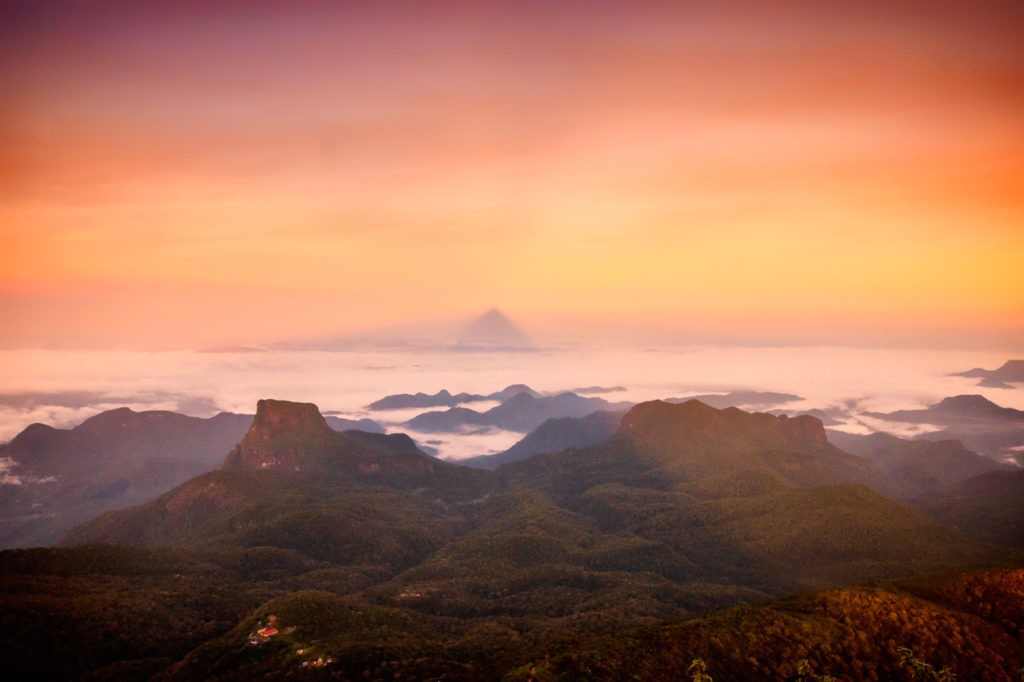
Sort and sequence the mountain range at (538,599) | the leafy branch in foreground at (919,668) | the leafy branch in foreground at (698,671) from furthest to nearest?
the mountain range at (538,599)
the leafy branch in foreground at (698,671)
the leafy branch in foreground at (919,668)

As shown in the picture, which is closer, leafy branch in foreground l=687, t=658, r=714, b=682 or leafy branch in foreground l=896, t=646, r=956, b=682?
leafy branch in foreground l=896, t=646, r=956, b=682

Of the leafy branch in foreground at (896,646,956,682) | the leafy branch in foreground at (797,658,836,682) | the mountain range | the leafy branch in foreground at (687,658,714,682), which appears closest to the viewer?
the leafy branch in foreground at (896,646,956,682)

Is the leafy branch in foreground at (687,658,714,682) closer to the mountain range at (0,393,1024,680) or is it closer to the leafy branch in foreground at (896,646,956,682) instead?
the mountain range at (0,393,1024,680)

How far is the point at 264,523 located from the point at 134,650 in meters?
87.8

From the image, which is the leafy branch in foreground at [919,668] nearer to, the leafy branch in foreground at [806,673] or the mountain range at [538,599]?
the mountain range at [538,599]

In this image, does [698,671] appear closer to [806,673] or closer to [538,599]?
[806,673]

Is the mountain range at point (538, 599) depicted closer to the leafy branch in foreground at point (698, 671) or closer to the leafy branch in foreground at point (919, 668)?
the leafy branch in foreground at point (919, 668)

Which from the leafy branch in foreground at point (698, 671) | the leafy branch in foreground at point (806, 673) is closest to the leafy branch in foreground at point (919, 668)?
the leafy branch in foreground at point (806, 673)

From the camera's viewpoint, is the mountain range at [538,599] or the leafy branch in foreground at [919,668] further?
the mountain range at [538,599]

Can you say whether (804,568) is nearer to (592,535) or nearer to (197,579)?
(592,535)

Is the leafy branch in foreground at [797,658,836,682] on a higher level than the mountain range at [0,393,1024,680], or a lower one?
higher

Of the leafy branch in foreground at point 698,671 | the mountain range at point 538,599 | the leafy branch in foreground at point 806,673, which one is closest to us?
the leafy branch in foreground at point 698,671

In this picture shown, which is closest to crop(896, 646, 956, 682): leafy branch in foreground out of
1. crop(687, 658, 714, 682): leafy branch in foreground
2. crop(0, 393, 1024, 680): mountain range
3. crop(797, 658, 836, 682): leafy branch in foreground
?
crop(0, 393, 1024, 680): mountain range

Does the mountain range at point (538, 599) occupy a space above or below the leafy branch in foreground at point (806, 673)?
below
